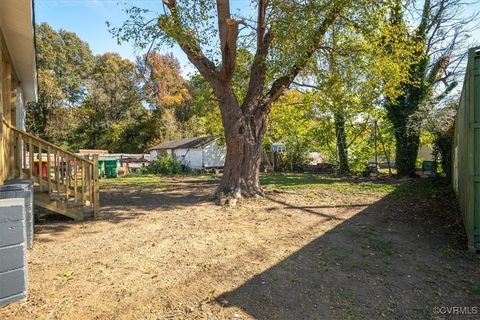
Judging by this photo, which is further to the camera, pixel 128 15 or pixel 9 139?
pixel 128 15

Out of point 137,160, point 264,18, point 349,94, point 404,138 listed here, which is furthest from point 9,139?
point 137,160

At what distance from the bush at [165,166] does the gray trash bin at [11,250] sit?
20912mm

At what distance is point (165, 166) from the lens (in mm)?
23844

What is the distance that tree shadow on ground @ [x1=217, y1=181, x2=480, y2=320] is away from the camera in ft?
10.1

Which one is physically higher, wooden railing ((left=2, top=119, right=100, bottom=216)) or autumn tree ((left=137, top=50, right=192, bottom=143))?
autumn tree ((left=137, top=50, right=192, bottom=143))

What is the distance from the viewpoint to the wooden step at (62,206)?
20.1 ft

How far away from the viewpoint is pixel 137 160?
2934 cm

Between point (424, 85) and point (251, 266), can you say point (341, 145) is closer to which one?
point (424, 85)

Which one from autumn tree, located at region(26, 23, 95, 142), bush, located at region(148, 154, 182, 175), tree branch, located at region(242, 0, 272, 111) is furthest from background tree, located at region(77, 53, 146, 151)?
tree branch, located at region(242, 0, 272, 111)

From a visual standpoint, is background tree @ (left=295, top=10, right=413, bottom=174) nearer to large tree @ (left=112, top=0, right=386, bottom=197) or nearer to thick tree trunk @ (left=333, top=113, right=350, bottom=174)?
large tree @ (left=112, top=0, right=386, bottom=197)

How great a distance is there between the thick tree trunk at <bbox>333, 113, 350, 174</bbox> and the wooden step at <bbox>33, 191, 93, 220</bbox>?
1592 cm

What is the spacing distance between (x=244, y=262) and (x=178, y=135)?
32805 millimetres

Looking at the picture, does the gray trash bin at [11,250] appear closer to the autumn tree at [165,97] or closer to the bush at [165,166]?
the bush at [165,166]

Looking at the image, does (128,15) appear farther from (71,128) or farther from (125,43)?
(71,128)
